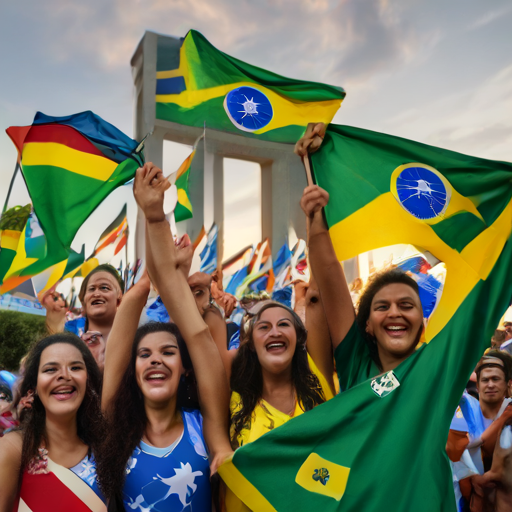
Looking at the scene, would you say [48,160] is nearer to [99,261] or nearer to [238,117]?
[99,261]

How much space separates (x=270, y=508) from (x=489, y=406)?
2.52m

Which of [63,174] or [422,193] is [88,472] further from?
[422,193]

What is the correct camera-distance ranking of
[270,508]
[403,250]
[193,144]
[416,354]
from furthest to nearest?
1. [193,144]
2. [403,250]
3. [416,354]
4. [270,508]

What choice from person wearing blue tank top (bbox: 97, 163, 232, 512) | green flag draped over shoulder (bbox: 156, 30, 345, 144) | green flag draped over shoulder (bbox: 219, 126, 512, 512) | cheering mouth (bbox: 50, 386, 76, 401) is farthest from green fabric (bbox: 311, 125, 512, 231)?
cheering mouth (bbox: 50, 386, 76, 401)

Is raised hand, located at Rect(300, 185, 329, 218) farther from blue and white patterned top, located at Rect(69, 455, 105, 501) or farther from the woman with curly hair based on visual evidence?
blue and white patterned top, located at Rect(69, 455, 105, 501)

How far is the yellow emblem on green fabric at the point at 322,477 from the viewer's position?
277 cm

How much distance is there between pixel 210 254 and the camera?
8781 mm

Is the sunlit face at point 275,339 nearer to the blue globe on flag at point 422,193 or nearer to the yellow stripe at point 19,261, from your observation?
the blue globe on flag at point 422,193

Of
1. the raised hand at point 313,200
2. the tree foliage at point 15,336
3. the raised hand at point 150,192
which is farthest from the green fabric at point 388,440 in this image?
the tree foliage at point 15,336

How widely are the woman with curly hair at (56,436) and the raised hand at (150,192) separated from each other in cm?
77

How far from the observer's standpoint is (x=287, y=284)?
11.3 m

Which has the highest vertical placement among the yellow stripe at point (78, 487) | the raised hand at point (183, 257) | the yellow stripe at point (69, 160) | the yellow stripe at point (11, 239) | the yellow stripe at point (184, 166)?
the yellow stripe at point (184, 166)

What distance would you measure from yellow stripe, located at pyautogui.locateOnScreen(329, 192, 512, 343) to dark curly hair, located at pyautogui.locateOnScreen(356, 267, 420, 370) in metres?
0.22

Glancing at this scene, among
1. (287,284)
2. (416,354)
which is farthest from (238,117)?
(287,284)
